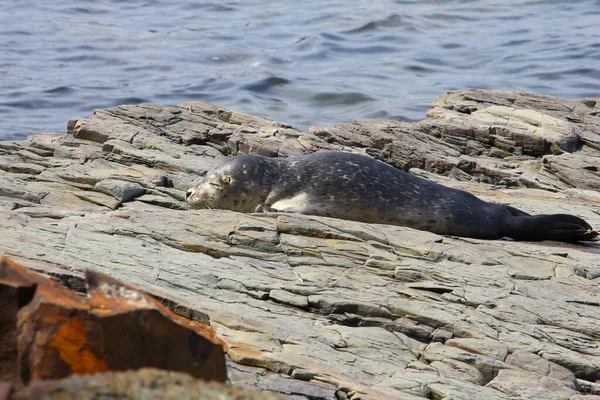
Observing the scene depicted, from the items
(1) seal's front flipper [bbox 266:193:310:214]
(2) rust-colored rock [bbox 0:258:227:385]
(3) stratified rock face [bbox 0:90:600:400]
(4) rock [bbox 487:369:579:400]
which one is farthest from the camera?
(1) seal's front flipper [bbox 266:193:310:214]

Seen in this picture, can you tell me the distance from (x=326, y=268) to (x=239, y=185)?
2.28 m

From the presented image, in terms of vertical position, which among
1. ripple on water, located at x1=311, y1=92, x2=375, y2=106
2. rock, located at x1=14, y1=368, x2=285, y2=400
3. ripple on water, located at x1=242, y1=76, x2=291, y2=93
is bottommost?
ripple on water, located at x1=311, y1=92, x2=375, y2=106

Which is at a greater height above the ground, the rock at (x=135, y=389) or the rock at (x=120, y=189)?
the rock at (x=135, y=389)

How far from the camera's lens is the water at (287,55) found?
18906 mm

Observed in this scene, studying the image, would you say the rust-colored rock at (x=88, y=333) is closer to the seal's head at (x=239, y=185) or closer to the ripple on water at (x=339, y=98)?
the seal's head at (x=239, y=185)

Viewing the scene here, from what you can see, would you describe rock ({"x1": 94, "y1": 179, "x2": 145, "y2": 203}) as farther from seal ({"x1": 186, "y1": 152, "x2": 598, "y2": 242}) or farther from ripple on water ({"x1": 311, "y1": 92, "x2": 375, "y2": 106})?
ripple on water ({"x1": 311, "y1": 92, "x2": 375, "y2": 106})

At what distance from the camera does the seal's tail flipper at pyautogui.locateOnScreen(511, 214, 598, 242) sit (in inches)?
334

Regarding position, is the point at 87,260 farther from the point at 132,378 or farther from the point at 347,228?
the point at 132,378

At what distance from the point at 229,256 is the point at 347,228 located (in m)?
1.20

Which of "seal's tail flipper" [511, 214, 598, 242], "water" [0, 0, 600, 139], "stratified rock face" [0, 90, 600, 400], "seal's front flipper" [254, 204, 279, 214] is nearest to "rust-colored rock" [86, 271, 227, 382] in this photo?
"stratified rock face" [0, 90, 600, 400]

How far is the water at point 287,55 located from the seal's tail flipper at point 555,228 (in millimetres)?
8908

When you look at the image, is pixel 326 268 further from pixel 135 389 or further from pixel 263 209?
pixel 135 389

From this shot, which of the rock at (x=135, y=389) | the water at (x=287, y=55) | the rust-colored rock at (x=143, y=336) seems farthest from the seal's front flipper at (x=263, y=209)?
the water at (x=287, y=55)

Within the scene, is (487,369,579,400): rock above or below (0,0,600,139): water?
above
